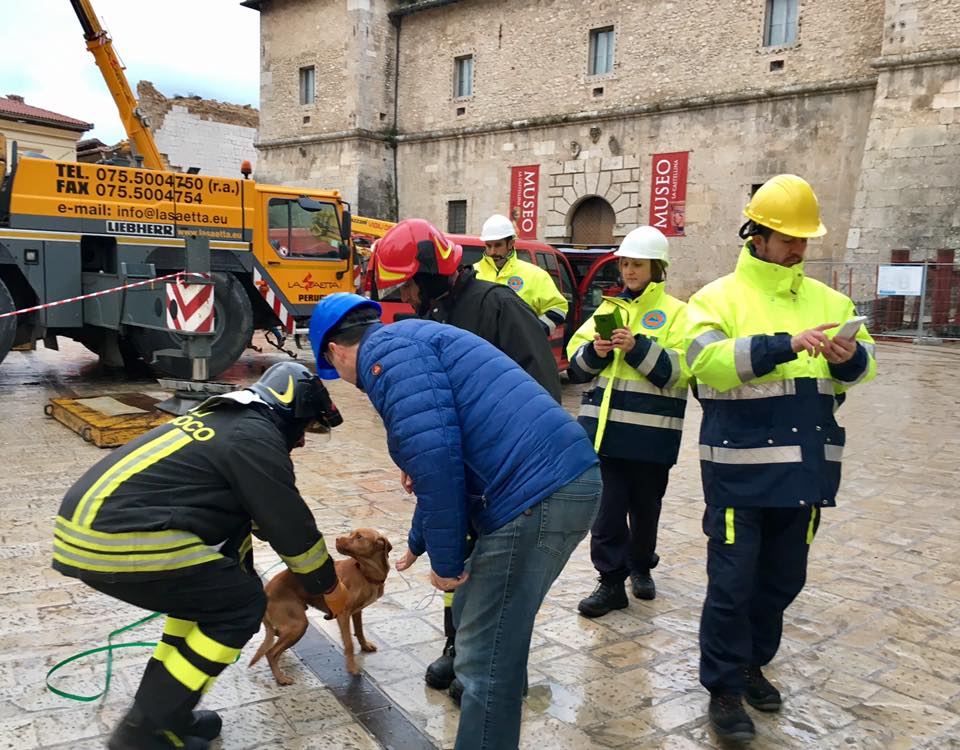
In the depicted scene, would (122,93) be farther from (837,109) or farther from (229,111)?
(229,111)

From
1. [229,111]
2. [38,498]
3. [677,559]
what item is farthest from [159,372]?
[229,111]

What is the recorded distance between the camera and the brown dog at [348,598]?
297cm

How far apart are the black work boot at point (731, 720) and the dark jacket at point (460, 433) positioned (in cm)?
117

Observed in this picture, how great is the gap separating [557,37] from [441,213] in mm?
6295

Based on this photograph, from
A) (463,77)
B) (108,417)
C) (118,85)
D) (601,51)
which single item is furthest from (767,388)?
(463,77)

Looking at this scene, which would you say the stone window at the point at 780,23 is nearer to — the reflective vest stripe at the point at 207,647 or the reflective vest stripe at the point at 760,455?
the reflective vest stripe at the point at 760,455

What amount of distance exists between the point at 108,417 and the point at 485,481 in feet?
19.4

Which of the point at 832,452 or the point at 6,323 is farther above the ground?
the point at 832,452

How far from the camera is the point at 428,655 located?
11.1ft

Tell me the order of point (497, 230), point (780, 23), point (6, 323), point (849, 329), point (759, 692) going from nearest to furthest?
point (849, 329)
point (759, 692)
point (497, 230)
point (6, 323)
point (780, 23)

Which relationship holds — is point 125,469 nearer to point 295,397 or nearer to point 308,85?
point 295,397

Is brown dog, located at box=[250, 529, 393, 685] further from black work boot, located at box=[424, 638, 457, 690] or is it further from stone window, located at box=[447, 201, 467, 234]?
stone window, located at box=[447, 201, 467, 234]

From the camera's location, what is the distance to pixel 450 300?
3.21m

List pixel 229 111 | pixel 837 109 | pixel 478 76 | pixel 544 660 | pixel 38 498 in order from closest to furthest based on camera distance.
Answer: pixel 544 660
pixel 38 498
pixel 837 109
pixel 478 76
pixel 229 111
